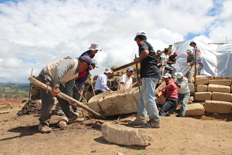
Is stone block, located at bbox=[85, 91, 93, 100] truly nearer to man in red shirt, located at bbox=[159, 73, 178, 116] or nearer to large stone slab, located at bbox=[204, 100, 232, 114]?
man in red shirt, located at bbox=[159, 73, 178, 116]

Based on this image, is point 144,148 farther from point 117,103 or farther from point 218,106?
point 218,106

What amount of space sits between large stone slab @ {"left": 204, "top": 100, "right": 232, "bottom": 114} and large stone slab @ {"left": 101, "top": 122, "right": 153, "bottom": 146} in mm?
4582

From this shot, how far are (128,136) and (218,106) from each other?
491 cm

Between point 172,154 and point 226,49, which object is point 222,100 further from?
point 226,49

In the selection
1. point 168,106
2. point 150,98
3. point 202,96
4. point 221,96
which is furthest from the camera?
point 202,96

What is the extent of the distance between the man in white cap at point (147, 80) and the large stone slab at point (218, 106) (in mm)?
3802

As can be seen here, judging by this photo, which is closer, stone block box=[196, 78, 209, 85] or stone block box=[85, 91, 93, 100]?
stone block box=[196, 78, 209, 85]

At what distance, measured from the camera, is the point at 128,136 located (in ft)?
7.03

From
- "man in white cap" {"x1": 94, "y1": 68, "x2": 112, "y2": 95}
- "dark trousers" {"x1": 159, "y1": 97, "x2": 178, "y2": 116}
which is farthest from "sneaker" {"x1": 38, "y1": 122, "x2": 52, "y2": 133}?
"dark trousers" {"x1": 159, "y1": 97, "x2": 178, "y2": 116}

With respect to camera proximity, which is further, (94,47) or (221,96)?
(221,96)

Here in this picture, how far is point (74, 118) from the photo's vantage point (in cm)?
359

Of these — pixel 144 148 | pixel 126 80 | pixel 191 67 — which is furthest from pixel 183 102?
pixel 144 148

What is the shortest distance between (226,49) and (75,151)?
12.1m

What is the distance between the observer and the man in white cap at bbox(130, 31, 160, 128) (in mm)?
2876
